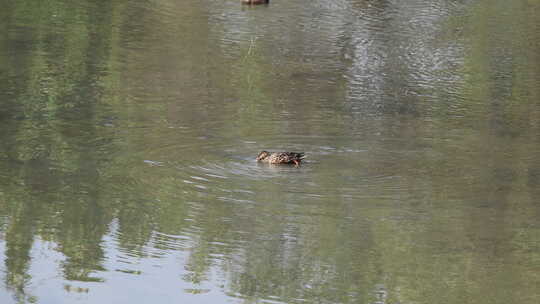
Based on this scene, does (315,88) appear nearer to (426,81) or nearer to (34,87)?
(426,81)

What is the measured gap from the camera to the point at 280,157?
1276 cm

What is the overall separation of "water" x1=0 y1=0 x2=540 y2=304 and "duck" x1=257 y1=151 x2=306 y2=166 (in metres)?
0.14

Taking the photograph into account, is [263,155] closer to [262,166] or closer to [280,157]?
[262,166]

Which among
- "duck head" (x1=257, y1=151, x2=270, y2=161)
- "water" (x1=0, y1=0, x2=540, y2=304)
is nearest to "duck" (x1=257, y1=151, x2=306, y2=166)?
"duck head" (x1=257, y1=151, x2=270, y2=161)

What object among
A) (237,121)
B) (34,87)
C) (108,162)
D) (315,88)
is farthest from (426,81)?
(108,162)

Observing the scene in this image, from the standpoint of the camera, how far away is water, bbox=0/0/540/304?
9508 millimetres

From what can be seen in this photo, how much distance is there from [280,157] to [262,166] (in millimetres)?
256

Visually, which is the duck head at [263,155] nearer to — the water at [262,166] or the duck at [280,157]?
the duck at [280,157]

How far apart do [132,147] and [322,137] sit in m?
2.52

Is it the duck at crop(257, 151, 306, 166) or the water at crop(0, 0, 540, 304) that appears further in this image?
the duck at crop(257, 151, 306, 166)

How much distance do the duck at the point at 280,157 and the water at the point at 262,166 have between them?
14cm

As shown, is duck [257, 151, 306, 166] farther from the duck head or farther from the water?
the water

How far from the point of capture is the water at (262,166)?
31.2 feet

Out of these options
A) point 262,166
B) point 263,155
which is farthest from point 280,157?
point 263,155
